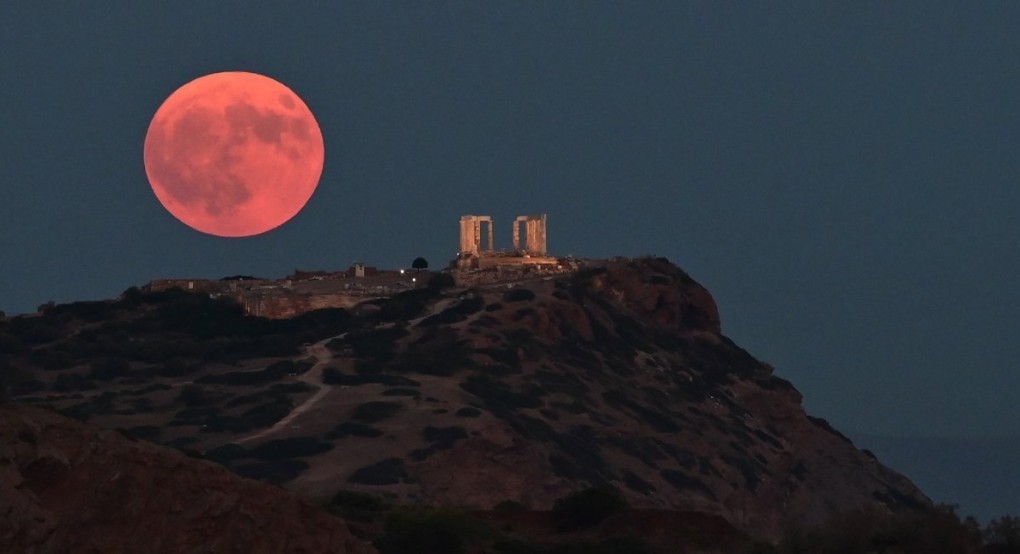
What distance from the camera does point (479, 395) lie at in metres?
102

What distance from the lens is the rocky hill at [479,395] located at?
8981cm

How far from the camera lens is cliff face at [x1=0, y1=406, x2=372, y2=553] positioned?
100 ft

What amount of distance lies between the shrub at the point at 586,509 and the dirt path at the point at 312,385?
41555 millimetres

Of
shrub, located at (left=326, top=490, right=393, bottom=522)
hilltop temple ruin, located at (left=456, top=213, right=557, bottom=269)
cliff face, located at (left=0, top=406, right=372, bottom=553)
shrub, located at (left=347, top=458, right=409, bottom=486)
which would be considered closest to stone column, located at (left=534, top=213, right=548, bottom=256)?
hilltop temple ruin, located at (left=456, top=213, right=557, bottom=269)

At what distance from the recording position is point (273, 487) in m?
34.2

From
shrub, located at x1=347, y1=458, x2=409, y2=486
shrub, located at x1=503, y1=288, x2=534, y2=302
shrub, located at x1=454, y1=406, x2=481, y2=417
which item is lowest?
shrub, located at x1=347, y1=458, x2=409, y2=486

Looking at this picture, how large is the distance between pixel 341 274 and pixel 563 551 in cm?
9547

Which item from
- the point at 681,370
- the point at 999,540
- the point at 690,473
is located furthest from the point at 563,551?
the point at 681,370

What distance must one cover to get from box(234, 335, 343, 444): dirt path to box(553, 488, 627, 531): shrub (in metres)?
41.6

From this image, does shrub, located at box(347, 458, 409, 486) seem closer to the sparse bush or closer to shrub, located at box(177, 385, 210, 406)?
shrub, located at box(177, 385, 210, 406)

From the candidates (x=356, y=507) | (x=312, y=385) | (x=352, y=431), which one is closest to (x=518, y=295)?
(x=312, y=385)

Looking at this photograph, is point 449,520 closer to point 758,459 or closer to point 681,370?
point 758,459

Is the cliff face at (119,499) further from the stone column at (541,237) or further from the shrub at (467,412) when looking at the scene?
the stone column at (541,237)

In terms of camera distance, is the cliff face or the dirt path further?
the dirt path
